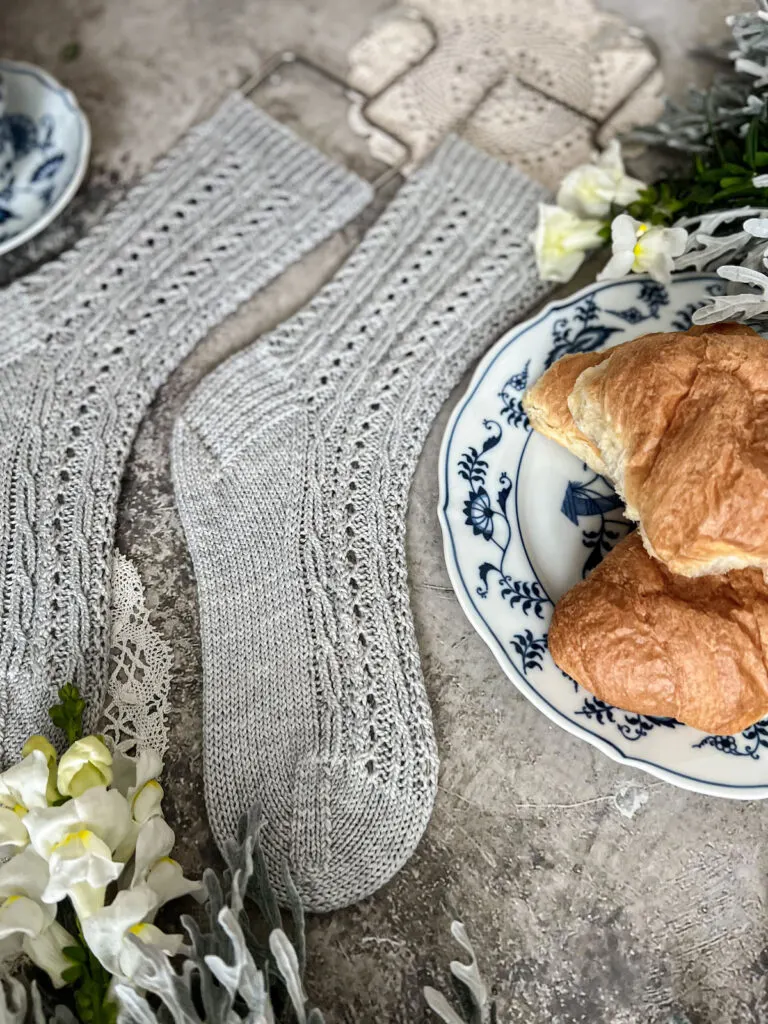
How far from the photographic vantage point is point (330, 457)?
991 mm

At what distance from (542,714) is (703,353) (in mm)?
391

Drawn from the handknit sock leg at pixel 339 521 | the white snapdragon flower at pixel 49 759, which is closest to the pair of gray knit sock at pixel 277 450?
the handknit sock leg at pixel 339 521

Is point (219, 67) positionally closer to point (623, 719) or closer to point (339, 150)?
point (339, 150)

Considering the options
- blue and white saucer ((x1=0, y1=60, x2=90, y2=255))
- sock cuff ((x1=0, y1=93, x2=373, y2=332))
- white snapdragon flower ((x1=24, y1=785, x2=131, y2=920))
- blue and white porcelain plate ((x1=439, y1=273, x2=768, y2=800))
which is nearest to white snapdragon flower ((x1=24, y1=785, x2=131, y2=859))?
white snapdragon flower ((x1=24, y1=785, x2=131, y2=920))

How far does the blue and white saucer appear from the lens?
1.11 metres

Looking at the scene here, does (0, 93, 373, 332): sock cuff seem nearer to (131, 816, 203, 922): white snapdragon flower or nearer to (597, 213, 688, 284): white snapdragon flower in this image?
(597, 213, 688, 284): white snapdragon flower

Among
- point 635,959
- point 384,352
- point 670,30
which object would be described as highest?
point 670,30

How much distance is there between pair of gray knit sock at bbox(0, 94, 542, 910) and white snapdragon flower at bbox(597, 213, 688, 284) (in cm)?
14

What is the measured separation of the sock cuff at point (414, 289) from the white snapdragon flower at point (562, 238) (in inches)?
1.4

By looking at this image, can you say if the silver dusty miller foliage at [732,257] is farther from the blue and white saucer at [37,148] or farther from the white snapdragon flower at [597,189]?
the blue and white saucer at [37,148]

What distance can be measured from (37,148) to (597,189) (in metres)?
0.74

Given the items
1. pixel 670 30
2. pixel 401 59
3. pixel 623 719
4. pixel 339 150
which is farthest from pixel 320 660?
pixel 670 30

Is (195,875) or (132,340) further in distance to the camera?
(132,340)

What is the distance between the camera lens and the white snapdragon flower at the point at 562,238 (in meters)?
1.04
